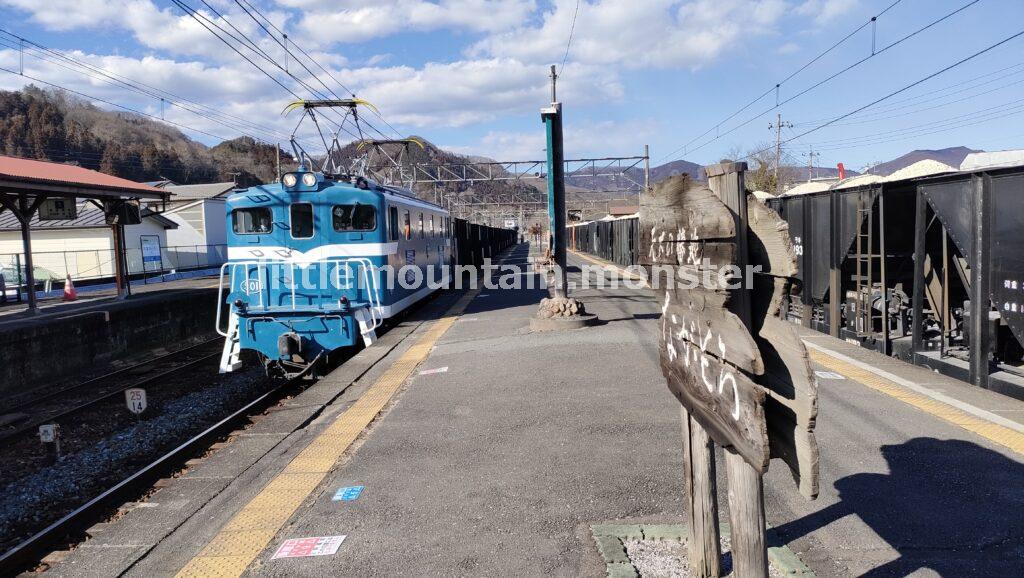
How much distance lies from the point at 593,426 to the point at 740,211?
3754 mm

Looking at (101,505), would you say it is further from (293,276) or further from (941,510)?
(941,510)

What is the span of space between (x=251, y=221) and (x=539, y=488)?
8.38 m

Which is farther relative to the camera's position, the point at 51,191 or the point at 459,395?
the point at 51,191

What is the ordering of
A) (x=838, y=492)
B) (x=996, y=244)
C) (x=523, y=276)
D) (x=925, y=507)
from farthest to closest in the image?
Answer: (x=523, y=276) < (x=996, y=244) < (x=838, y=492) < (x=925, y=507)

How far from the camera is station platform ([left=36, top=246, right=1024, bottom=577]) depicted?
384 centimetres

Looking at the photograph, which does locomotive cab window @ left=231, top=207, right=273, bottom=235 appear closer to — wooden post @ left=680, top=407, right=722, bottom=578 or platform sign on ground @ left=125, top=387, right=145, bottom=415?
platform sign on ground @ left=125, top=387, right=145, bottom=415

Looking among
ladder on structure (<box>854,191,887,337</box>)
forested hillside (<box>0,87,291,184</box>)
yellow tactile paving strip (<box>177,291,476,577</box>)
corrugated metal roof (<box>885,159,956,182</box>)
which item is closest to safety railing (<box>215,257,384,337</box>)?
yellow tactile paving strip (<box>177,291,476,577</box>)

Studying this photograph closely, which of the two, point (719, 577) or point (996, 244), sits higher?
point (996, 244)

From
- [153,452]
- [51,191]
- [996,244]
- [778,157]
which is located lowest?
[153,452]

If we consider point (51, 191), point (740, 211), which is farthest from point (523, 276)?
point (740, 211)

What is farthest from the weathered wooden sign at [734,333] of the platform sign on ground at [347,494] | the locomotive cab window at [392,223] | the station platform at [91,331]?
the station platform at [91,331]

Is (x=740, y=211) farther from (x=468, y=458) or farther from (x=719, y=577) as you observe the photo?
(x=468, y=458)

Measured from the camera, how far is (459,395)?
7586mm

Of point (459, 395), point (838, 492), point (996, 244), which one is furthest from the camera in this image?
point (459, 395)
